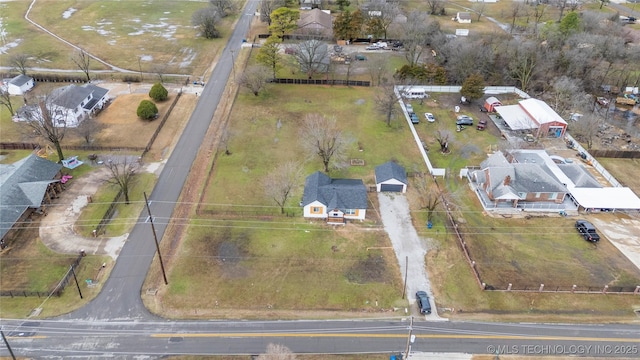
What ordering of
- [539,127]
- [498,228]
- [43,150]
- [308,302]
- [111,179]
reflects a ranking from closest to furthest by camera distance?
[308,302] → [498,228] → [111,179] → [43,150] → [539,127]

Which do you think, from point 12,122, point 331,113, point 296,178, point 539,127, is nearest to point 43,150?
point 12,122

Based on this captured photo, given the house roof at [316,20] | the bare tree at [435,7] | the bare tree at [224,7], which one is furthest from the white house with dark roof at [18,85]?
the bare tree at [435,7]

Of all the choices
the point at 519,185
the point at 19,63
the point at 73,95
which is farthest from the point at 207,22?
the point at 519,185

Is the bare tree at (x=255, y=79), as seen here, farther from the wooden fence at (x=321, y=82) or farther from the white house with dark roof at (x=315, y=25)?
the white house with dark roof at (x=315, y=25)

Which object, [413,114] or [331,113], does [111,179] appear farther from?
[413,114]

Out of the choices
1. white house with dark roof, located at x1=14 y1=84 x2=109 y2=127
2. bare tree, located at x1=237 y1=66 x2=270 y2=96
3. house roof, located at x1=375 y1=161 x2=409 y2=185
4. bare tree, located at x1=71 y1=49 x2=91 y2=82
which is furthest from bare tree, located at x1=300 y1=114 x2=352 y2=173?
bare tree, located at x1=71 y1=49 x2=91 y2=82

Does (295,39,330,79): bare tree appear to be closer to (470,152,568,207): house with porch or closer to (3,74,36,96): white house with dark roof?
(470,152,568,207): house with porch
